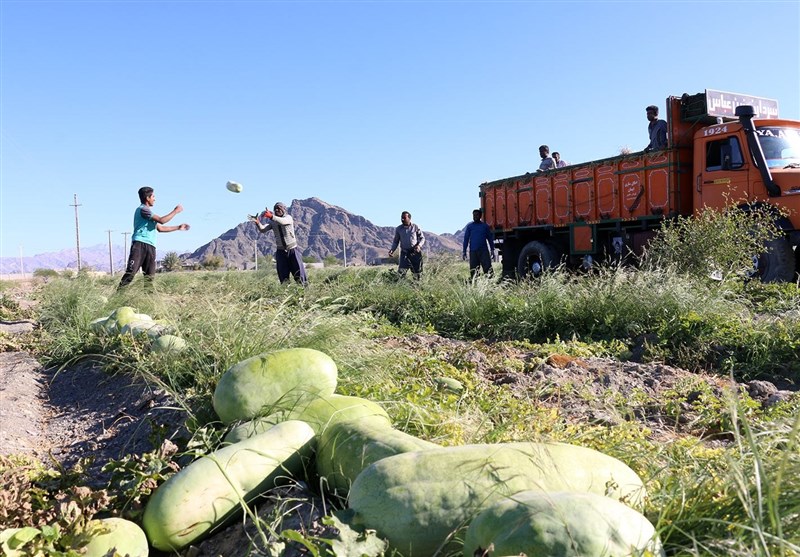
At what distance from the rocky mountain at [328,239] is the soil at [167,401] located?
142m

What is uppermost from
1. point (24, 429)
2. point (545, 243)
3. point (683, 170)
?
point (683, 170)

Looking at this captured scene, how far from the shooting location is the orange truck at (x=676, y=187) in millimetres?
10625

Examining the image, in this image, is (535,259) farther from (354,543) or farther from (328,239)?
(328,239)

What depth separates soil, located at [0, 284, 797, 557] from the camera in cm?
321

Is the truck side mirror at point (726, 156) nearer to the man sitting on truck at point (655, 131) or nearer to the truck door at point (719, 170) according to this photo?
the truck door at point (719, 170)

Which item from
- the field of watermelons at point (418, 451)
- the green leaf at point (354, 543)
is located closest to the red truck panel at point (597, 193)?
the field of watermelons at point (418, 451)

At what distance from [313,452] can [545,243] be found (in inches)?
552

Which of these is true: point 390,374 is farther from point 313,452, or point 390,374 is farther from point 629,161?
point 629,161

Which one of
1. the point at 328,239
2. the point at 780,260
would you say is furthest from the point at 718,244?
the point at 328,239

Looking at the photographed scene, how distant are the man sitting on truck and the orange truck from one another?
0.34 meters

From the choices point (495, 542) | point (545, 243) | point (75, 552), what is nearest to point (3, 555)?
point (75, 552)

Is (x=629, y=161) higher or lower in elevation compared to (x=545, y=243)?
higher

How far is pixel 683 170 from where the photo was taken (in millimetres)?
12312

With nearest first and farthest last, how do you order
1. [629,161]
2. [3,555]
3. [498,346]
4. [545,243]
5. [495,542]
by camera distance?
[495,542] → [3,555] → [498,346] → [629,161] → [545,243]
